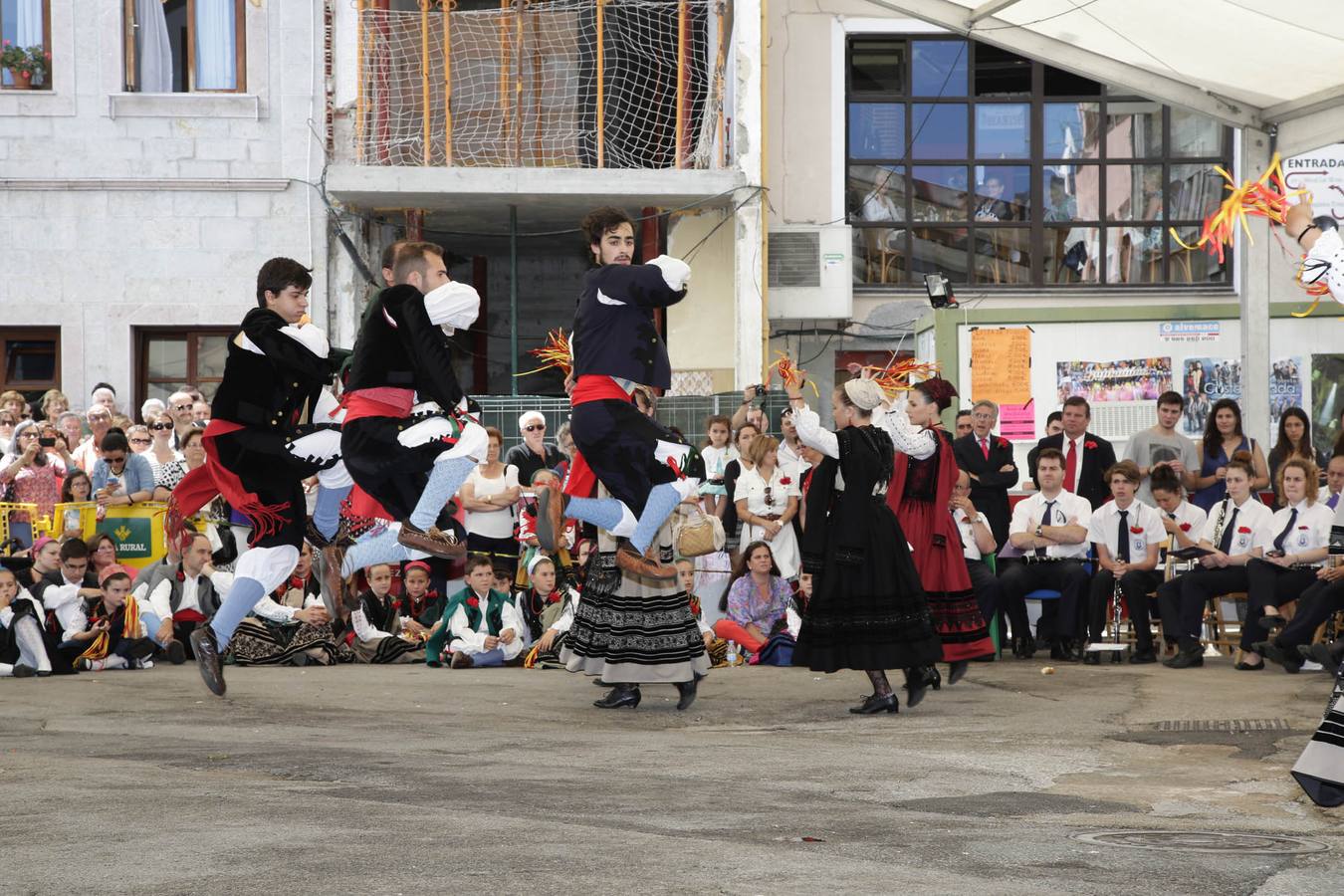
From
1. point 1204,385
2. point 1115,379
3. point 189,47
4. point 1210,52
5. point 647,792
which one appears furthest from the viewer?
point 189,47

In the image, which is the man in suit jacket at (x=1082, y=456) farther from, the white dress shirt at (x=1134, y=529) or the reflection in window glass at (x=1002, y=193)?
the reflection in window glass at (x=1002, y=193)

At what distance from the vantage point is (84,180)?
17.9 metres

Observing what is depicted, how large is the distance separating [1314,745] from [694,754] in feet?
7.83

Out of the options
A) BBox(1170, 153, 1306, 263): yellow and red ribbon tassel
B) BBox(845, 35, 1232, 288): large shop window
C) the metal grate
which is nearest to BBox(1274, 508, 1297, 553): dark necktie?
BBox(1170, 153, 1306, 263): yellow and red ribbon tassel

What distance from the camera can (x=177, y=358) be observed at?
18453mm

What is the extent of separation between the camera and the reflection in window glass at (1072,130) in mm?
19625

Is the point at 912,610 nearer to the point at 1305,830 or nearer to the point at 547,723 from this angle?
the point at 547,723

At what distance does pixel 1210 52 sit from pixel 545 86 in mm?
9306

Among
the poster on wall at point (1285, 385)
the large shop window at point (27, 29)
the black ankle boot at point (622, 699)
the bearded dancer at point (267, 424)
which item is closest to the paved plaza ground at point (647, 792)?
the black ankle boot at point (622, 699)

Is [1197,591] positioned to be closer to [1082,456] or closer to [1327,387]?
[1082,456]

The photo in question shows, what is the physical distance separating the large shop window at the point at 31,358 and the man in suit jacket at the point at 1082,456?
10345 mm

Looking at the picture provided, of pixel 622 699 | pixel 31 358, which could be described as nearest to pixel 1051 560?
pixel 622 699

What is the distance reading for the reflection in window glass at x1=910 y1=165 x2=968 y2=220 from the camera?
19609 millimetres

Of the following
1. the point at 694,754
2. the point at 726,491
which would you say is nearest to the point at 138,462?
the point at 726,491
